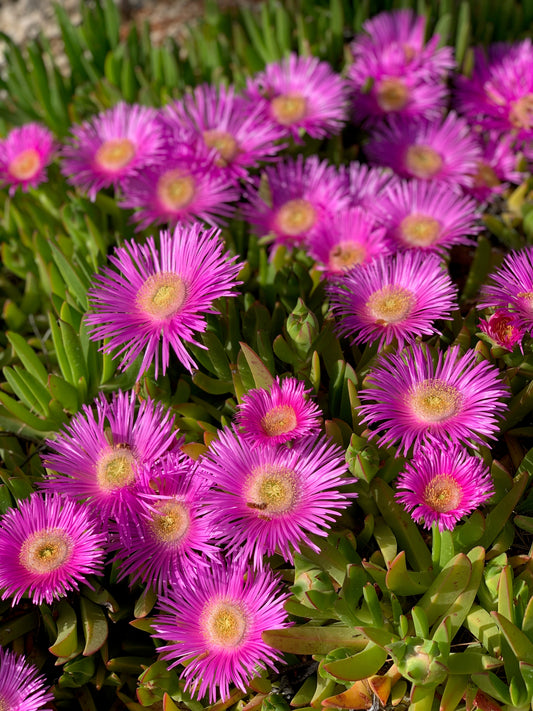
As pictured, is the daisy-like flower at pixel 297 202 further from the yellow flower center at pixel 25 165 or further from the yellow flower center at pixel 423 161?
the yellow flower center at pixel 25 165

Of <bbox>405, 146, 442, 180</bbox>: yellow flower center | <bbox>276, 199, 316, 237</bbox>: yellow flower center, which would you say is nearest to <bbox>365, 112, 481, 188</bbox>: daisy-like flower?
<bbox>405, 146, 442, 180</bbox>: yellow flower center

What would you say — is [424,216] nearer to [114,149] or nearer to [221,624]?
[114,149]

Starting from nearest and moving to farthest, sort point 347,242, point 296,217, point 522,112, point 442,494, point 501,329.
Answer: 1. point 442,494
2. point 501,329
3. point 347,242
4. point 296,217
5. point 522,112

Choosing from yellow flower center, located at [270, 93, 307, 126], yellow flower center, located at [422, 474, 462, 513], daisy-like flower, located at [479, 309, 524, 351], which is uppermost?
yellow flower center, located at [270, 93, 307, 126]

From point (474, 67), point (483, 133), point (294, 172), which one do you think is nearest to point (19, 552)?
point (294, 172)

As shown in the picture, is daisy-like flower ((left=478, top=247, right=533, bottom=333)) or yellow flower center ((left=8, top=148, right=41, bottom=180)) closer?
daisy-like flower ((left=478, top=247, right=533, bottom=333))

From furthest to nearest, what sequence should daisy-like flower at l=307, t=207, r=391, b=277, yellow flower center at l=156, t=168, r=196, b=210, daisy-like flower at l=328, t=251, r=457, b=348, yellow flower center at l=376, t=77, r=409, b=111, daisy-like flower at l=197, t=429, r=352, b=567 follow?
yellow flower center at l=376, t=77, r=409, b=111 → yellow flower center at l=156, t=168, r=196, b=210 → daisy-like flower at l=307, t=207, r=391, b=277 → daisy-like flower at l=328, t=251, r=457, b=348 → daisy-like flower at l=197, t=429, r=352, b=567

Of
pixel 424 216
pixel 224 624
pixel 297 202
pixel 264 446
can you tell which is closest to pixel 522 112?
pixel 424 216

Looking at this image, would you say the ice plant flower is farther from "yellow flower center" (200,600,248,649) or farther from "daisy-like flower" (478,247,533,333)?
"daisy-like flower" (478,247,533,333)
